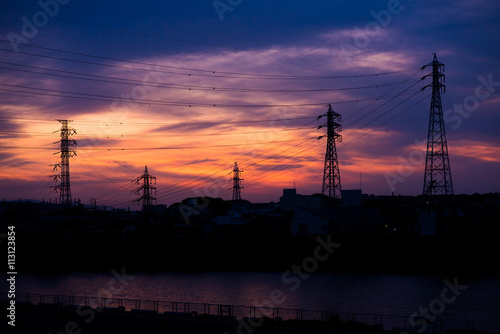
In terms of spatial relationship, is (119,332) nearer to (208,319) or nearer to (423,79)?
(208,319)

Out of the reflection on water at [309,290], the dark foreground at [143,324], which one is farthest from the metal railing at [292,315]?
the reflection on water at [309,290]

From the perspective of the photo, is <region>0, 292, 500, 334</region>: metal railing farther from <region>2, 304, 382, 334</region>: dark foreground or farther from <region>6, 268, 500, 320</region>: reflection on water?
<region>6, 268, 500, 320</region>: reflection on water

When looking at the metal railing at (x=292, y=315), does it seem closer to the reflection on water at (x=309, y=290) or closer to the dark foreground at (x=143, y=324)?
the dark foreground at (x=143, y=324)

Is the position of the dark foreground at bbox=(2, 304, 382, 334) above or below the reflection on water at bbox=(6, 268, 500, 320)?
above

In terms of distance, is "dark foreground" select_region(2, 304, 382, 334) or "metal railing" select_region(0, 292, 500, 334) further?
"metal railing" select_region(0, 292, 500, 334)

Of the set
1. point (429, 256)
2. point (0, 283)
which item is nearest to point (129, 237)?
point (0, 283)

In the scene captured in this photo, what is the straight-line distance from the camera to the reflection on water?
24.5 meters

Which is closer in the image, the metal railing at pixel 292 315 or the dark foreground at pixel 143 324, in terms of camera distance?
the dark foreground at pixel 143 324

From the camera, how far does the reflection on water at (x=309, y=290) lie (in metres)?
24.5

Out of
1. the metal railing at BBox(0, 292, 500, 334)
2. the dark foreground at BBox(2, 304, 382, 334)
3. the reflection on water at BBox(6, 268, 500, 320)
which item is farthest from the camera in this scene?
the reflection on water at BBox(6, 268, 500, 320)

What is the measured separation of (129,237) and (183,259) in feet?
30.6

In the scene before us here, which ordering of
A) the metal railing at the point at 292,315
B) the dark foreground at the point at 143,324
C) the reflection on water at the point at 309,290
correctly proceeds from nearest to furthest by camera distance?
the dark foreground at the point at 143,324 → the metal railing at the point at 292,315 → the reflection on water at the point at 309,290

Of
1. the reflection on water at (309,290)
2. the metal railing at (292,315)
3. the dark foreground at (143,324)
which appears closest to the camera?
the dark foreground at (143,324)

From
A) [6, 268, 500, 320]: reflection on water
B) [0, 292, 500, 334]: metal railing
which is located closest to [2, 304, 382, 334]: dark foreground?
[0, 292, 500, 334]: metal railing
